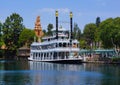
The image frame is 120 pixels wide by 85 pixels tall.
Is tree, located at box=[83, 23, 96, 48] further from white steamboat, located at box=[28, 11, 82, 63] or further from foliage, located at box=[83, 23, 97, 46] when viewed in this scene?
white steamboat, located at box=[28, 11, 82, 63]

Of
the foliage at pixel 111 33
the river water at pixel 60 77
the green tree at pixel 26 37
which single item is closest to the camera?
the river water at pixel 60 77

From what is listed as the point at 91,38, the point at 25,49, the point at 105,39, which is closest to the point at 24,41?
the point at 25,49

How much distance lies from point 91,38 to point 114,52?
192ft

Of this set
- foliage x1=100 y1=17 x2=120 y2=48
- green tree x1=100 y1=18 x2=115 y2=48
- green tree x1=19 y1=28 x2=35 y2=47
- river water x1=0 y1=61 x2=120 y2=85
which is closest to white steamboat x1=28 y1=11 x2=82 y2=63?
green tree x1=100 y1=18 x2=115 y2=48

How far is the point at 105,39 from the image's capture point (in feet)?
402

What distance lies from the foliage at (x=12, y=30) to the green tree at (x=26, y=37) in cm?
281

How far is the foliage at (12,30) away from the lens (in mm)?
173250

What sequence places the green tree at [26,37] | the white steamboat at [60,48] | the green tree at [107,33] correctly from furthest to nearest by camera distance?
the green tree at [26,37], the white steamboat at [60,48], the green tree at [107,33]

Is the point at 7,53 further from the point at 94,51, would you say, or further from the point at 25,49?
the point at 94,51

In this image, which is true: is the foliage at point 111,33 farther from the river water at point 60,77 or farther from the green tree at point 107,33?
the river water at point 60,77

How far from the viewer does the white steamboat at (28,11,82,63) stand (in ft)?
398

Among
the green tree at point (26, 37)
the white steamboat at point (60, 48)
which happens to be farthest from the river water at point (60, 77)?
the green tree at point (26, 37)

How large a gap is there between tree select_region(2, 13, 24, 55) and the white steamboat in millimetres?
35087

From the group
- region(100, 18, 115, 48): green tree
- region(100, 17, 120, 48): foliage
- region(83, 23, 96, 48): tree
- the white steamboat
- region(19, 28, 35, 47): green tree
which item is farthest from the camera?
region(83, 23, 96, 48): tree
